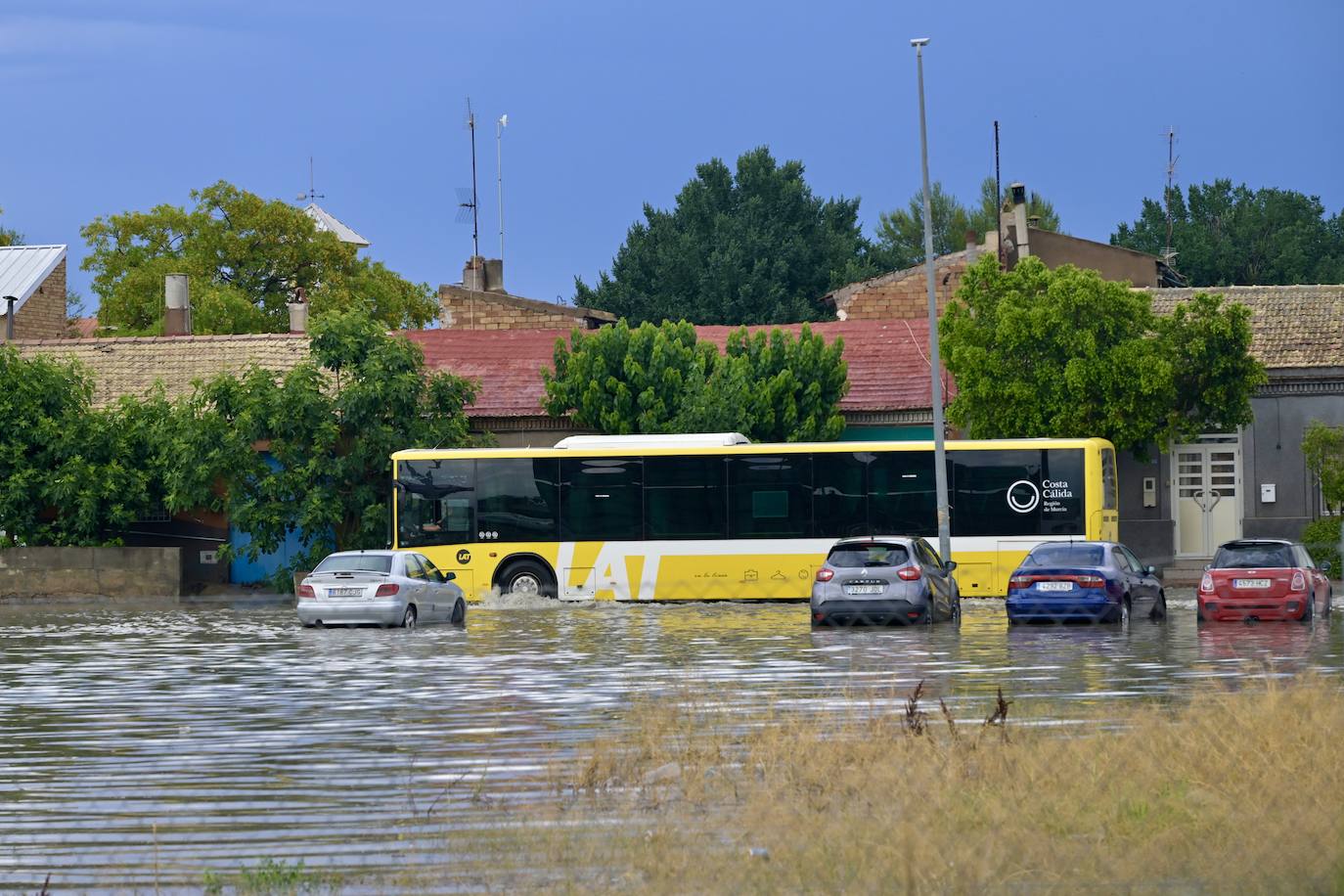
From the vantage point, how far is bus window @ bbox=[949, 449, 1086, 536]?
38.4 metres

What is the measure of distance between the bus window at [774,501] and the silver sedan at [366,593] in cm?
832

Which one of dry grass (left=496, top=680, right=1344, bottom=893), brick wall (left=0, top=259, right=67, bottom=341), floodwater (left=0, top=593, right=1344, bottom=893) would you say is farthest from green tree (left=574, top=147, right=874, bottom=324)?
dry grass (left=496, top=680, right=1344, bottom=893)

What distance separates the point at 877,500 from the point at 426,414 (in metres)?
11.9

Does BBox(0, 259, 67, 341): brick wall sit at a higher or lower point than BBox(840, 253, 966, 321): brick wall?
higher

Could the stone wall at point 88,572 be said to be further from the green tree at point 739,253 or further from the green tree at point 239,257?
the green tree at point 739,253

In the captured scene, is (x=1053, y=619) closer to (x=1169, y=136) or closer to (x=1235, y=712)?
(x=1235, y=712)

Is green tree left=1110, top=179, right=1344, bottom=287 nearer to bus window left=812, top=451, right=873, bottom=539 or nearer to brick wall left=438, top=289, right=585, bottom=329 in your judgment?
brick wall left=438, top=289, right=585, bottom=329

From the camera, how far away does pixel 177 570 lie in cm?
4538

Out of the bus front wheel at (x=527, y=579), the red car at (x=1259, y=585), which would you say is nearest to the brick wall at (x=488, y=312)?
the bus front wheel at (x=527, y=579)

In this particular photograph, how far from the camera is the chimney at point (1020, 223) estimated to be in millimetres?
56781

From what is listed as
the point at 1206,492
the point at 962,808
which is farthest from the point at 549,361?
the point at 962,808

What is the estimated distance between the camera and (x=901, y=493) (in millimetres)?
39344

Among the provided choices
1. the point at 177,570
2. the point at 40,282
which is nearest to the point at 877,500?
the point at 177,570

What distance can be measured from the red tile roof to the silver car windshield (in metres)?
15.9
